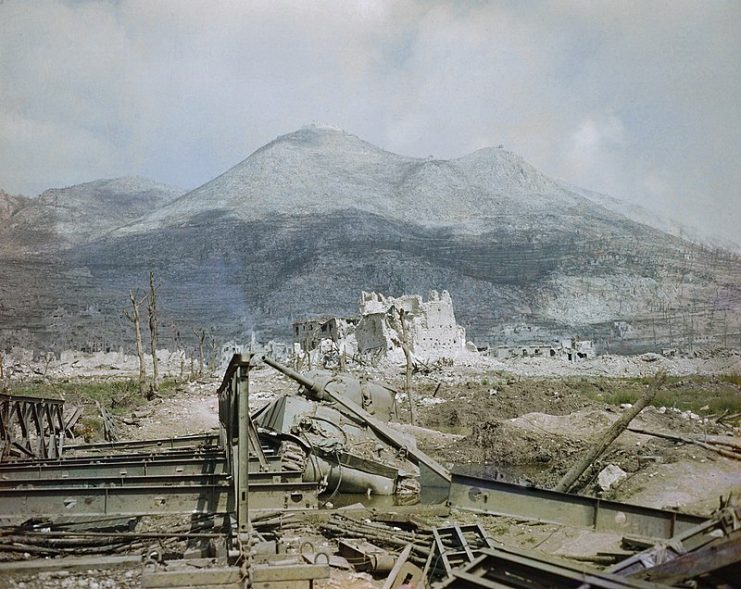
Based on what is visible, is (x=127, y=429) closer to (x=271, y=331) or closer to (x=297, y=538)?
(x=297, y=538)

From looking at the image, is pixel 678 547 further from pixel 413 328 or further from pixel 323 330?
pixel 323 330

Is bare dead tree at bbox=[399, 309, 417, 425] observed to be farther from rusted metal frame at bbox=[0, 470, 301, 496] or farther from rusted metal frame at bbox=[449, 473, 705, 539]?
rusted metal frame at bbox=[449, 473, 705, 539]

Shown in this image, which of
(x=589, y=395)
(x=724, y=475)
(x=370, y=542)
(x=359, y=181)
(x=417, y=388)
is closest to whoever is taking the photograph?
(x=370, y=542)

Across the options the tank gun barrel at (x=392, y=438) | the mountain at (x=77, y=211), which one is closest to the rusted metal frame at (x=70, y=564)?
the tank gun barrel at (x=392, y=438)

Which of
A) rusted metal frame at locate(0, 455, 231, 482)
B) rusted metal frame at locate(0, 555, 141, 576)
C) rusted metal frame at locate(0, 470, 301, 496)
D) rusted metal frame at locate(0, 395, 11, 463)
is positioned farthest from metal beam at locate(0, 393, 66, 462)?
rusted metal frame at locate(0, 555, 141, 576)

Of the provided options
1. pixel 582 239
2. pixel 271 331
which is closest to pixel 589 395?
pixel 271 331

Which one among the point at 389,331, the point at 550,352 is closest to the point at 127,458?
the point at 389,331

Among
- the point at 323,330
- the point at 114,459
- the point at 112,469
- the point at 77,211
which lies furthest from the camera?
the point at 77,211
